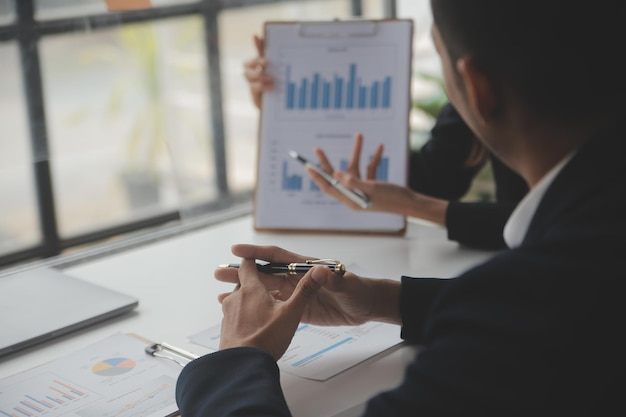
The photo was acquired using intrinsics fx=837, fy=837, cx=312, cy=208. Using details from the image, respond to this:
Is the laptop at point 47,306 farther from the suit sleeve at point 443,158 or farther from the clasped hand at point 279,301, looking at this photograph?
the suit sleeve at point 443,158

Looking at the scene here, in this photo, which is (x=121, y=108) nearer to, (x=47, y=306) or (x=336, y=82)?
(x=336, y=82)

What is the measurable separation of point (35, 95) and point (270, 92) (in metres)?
0.70

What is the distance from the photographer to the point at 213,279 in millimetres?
1487

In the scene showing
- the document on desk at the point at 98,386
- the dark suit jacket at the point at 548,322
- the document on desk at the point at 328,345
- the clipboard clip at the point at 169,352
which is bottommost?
the document on desk at the point at 98,386

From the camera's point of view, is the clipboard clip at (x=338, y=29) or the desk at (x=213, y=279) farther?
the clipboard clip at (x=338, y=29)

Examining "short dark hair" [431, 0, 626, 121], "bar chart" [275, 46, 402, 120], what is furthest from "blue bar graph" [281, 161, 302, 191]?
"short dark hair" [431, 0, 626, 121]

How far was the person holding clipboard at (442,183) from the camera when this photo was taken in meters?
1.61

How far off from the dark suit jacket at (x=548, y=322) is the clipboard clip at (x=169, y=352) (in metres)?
0.49

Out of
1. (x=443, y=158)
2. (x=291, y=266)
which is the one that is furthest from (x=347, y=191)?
(x=291, y=266)

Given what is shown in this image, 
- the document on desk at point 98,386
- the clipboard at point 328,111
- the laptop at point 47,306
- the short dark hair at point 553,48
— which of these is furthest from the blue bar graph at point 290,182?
the short dark hair at point 553,48

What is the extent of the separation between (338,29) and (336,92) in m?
0.13

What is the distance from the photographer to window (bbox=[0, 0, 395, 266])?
201 centimetres

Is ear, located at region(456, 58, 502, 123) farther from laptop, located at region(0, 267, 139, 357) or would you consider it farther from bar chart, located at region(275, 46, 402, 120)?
bar chart, located at region(275, 46, 402, 120)

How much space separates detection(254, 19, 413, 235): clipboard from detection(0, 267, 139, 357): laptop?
16.8 inches
